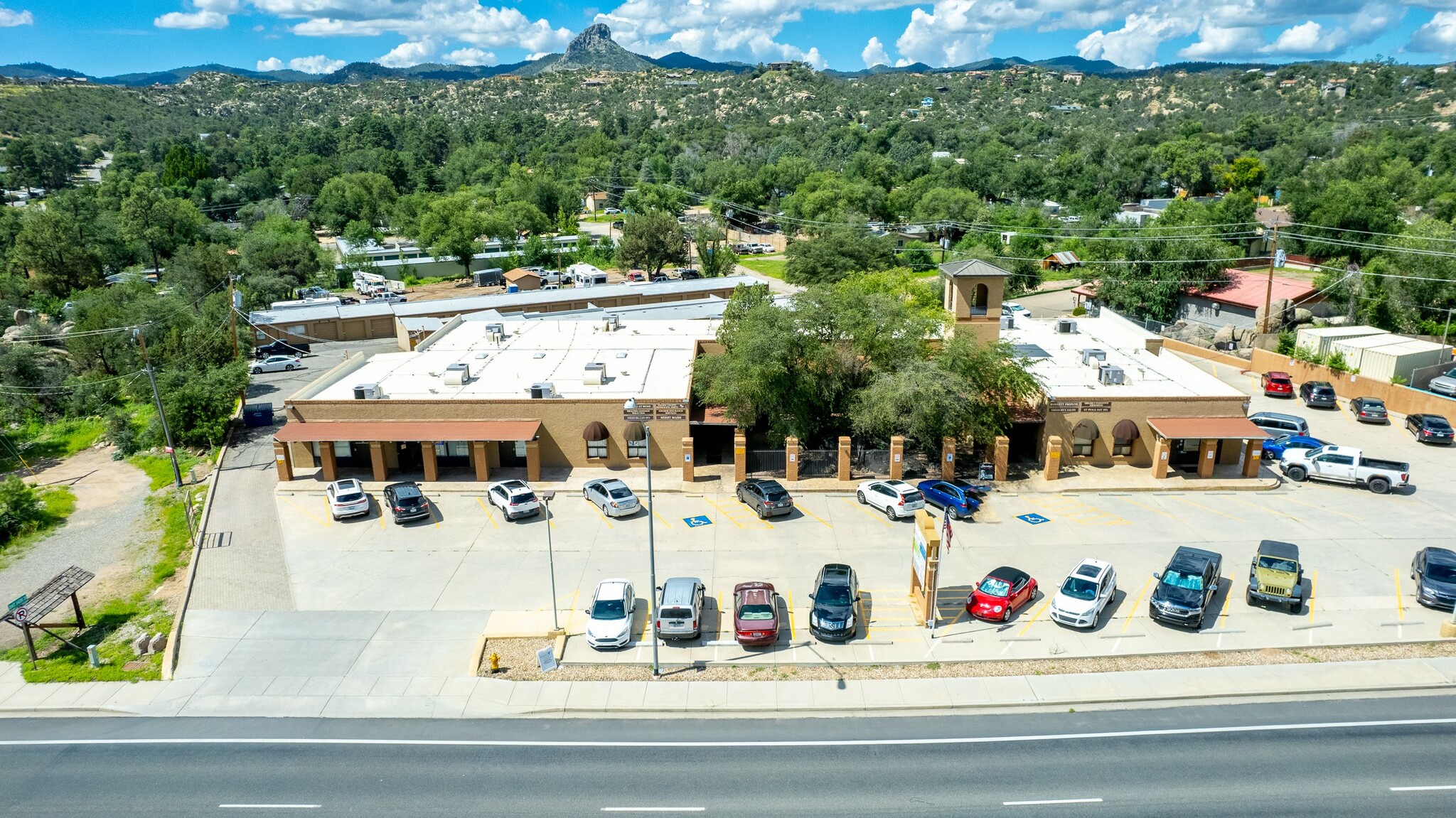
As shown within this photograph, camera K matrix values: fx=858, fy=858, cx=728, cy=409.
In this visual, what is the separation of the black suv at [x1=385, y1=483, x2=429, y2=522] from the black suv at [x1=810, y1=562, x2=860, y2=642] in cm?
1632

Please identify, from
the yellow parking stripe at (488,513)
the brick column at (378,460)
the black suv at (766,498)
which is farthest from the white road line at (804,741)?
the brick column at (378,460)

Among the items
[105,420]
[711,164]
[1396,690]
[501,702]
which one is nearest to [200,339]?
[105,420]

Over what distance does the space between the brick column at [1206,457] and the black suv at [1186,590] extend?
36.2ft

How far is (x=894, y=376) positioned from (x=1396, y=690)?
65.3 feet

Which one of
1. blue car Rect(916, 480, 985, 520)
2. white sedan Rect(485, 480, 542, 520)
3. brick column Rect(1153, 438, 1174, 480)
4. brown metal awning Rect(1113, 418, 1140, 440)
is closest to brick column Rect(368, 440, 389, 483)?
white sedan Rect(485, 480, 542, 520)

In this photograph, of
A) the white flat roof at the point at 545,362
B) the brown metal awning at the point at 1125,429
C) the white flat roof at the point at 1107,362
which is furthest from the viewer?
the white flat roof at the point at 545,362

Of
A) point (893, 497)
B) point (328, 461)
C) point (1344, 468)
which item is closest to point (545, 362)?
point (328, 461)

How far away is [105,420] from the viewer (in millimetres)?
50688

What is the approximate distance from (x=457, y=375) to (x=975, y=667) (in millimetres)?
27079

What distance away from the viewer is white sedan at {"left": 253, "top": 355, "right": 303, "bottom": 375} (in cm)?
5853

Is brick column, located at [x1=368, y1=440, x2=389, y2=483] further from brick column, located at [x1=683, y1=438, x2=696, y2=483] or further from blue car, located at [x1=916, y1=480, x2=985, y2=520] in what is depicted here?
blue car, located at [x1=916, y1=480, x2=985, y2=520]

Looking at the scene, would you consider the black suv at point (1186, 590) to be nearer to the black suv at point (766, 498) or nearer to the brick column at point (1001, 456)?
the brick column at point (1001, 456)

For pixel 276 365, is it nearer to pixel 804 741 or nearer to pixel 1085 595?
pixel 804 741

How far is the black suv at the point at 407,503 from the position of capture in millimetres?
33188
